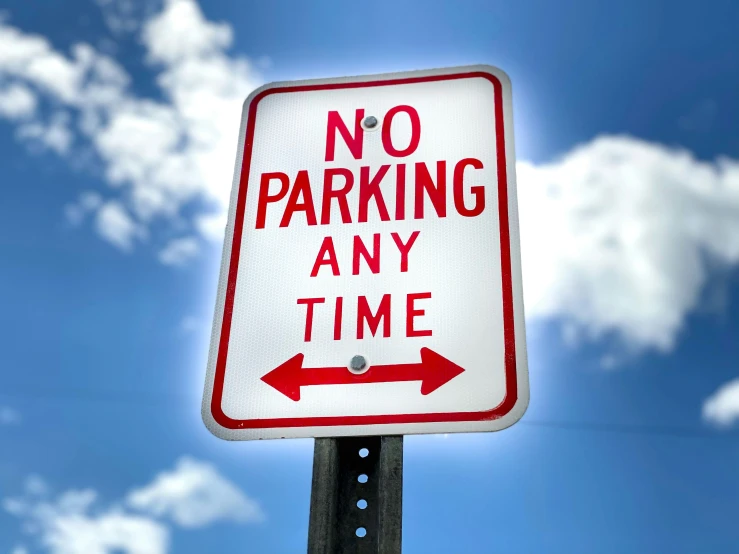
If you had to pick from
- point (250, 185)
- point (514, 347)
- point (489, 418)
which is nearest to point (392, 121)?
point (250, 185)

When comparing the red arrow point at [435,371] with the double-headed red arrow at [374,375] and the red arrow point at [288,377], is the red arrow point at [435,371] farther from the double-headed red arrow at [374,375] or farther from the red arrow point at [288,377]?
the red arrow point at [288,377]

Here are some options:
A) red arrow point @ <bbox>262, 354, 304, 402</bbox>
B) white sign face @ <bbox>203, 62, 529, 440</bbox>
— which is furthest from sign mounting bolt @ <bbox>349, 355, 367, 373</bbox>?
red arrow point @ <bbox>262, 354, 304, 402</bbox>

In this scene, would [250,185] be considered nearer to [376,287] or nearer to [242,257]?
[242,257]

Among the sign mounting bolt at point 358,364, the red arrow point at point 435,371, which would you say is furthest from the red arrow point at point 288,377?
the red arrow point at point 435,371

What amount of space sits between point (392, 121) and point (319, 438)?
0.81 metres

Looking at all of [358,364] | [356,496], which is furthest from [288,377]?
[356,496]

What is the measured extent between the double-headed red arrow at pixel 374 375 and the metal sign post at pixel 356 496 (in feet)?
0.37

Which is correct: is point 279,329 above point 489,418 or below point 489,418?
above

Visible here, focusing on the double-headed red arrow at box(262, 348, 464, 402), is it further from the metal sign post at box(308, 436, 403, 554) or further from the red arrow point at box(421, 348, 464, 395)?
the metal sign post at box(308, 436, 403, 554)

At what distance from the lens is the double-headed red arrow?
147cm

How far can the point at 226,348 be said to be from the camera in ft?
5.22

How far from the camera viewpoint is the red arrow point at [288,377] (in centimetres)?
150

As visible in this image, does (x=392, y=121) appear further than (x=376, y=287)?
Yes

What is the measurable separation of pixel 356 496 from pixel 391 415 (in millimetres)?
175
